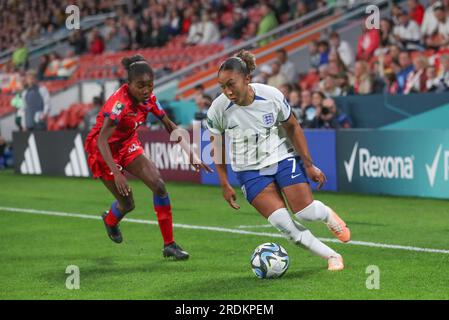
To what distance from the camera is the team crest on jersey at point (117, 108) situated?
958 cm

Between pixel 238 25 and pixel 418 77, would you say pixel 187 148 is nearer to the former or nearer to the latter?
pixel 418 77

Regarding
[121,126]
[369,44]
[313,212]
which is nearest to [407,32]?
[369,44]

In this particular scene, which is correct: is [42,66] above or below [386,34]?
below

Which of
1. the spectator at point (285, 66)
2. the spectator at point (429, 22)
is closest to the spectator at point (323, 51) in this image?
the spectator at point (285, 66)

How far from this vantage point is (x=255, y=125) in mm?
8648

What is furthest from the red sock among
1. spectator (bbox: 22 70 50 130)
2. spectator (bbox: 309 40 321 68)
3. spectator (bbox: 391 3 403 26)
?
spectator (bbox: 22 70 50 130)

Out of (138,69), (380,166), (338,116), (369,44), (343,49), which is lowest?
(380,166)

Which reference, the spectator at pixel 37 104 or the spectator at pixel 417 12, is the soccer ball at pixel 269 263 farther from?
the spectator at pixel 37 104

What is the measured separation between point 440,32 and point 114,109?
1095cm

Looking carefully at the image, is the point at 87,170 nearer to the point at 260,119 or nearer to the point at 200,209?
the point at 200,209

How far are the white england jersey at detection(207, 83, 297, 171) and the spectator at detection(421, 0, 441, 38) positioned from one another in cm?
1125

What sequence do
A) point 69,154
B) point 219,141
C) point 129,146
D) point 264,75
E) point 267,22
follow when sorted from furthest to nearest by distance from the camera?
point 267,22 < point 69,154 < point 264,75 < point 129,146 < point 219,141

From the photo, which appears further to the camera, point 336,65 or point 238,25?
point 238,25

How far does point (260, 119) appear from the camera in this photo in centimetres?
863
